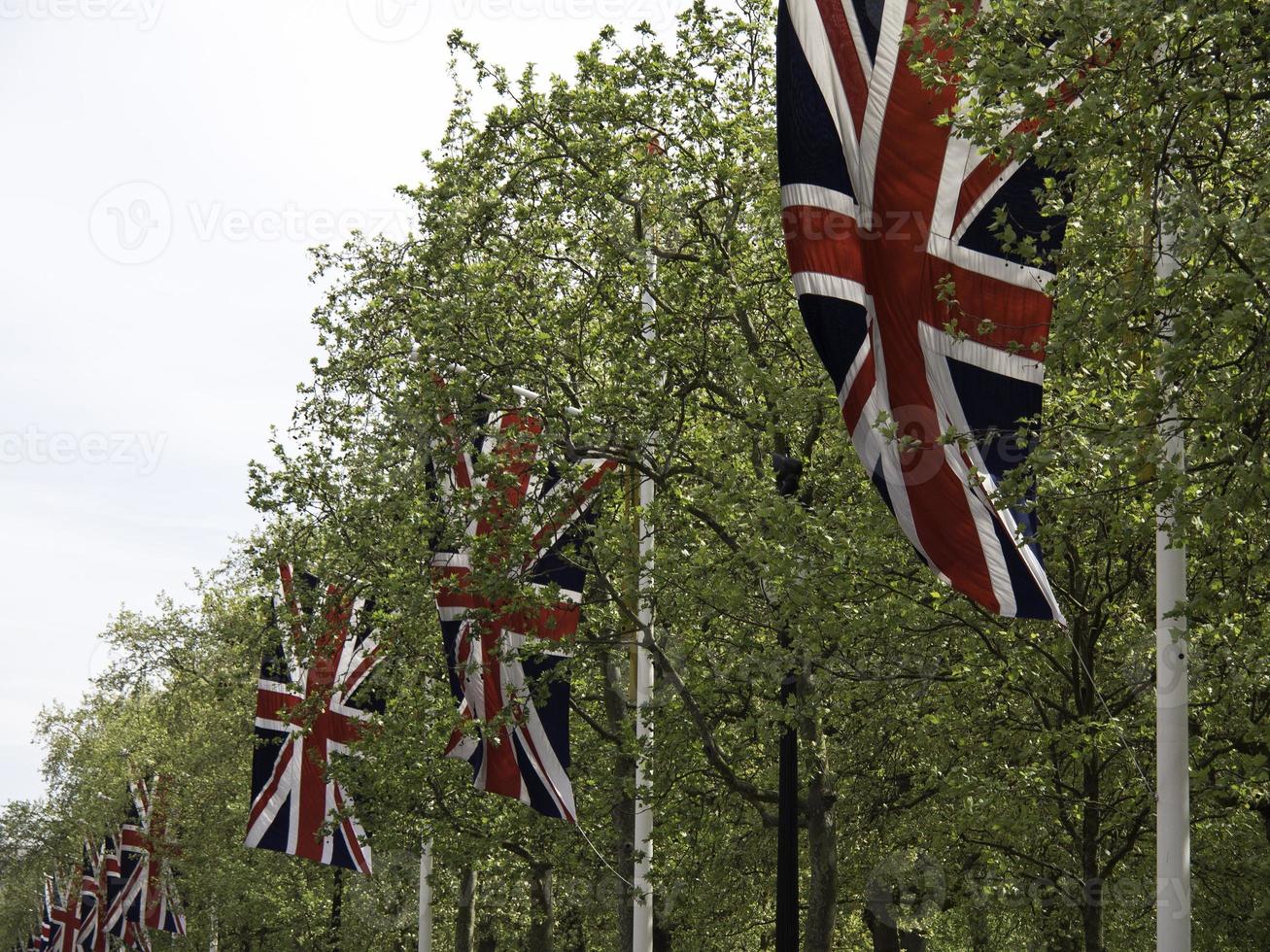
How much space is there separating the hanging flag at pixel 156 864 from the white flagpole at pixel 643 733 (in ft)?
87.0

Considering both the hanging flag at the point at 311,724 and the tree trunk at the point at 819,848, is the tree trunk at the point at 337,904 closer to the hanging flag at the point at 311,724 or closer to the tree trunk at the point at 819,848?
the hanging flag at the point at 311,724

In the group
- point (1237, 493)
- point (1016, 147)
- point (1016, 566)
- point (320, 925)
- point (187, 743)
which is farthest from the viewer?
point (187, 743)

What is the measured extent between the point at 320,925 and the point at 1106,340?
30071 millimetres

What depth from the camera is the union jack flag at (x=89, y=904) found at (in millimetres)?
54625

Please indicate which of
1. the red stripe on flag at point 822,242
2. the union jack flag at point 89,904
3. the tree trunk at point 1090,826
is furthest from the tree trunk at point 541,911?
the union jack flag at point 89,904

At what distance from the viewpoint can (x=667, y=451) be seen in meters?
15.6

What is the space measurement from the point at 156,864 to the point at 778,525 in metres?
32.3

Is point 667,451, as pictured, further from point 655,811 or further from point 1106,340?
point 1106,340

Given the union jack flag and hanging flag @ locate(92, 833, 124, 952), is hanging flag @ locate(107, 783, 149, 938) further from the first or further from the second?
the union jack flag

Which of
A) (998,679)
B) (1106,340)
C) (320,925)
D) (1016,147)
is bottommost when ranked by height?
(320,925)

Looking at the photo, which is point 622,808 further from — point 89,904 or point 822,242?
point 89,904

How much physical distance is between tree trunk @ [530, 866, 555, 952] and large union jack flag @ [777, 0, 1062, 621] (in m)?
15.9

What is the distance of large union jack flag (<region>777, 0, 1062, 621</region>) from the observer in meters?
9.72

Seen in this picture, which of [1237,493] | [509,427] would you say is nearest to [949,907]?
[509,427]
